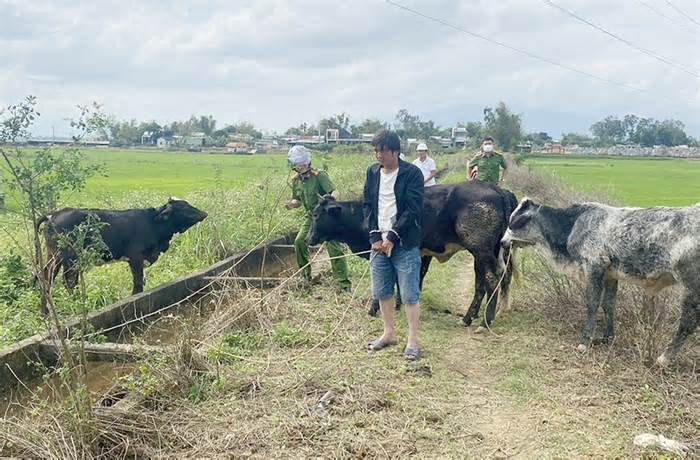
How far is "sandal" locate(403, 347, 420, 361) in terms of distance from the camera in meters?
6.00

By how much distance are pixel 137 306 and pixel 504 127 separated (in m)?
50.3

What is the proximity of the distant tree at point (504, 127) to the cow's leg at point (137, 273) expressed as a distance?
4837cm

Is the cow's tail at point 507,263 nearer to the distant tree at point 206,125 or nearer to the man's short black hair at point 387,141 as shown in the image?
the man's short black hair at point 387,141

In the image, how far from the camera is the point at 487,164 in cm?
1305

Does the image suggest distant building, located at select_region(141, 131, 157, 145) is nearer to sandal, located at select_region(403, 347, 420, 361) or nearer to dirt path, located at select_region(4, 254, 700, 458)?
dirt path, located at select_region(4, 254, 700, 458)

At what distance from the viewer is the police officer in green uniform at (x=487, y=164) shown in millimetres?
13008

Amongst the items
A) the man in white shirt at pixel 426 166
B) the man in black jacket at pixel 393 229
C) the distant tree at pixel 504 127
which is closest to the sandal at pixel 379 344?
the man in black jacket at pixel 393 229

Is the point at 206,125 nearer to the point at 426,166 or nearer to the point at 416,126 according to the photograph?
the point at 416,126

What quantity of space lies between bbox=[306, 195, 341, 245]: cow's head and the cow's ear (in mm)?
2118

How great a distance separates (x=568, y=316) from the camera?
704 cm

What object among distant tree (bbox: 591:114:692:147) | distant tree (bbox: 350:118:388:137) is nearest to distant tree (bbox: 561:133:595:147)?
distant tree (bbox: 591:114:692:147)

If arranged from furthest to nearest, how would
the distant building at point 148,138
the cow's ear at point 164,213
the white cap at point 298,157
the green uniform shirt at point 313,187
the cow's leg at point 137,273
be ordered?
1. the distant building at point 148,138
2. the cow's ear at point 164,213
3. the green uniform shirt at point 313,187
4. the white cap at point 298,157
5. the cow's leg at point 137,273

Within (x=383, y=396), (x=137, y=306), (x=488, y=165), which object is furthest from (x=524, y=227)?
(x=488, y=165)

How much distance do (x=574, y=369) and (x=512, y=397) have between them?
0.85 m
